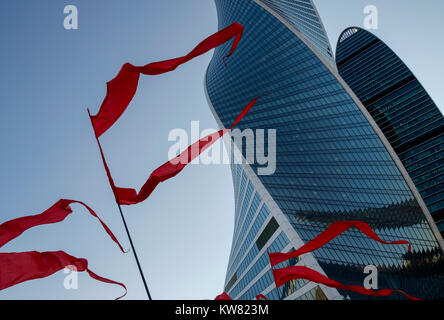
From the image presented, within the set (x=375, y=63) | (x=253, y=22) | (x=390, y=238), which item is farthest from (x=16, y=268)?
(x=375, y=63)

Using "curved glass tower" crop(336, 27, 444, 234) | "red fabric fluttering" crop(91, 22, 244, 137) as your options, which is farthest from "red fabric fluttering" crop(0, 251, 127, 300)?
"curved glass tower" crop(336, 27, 444, 234)

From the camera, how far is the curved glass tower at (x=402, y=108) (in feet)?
317

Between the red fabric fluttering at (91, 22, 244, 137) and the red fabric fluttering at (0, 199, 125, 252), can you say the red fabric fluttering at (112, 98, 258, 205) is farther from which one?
the red fabric fluttering at (91, 22, 244, 137)

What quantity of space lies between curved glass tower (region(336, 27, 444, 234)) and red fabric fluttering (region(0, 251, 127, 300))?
94.8m

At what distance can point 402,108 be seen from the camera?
115 meters

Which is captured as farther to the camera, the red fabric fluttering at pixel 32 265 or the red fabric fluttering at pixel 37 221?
the red fabric fluttering at pixel 37 221

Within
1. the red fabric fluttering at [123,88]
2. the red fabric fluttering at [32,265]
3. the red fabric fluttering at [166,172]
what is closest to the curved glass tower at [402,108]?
the red fabric fluttering at [166,172]

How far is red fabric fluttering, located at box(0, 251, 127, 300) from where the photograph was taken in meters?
5.34

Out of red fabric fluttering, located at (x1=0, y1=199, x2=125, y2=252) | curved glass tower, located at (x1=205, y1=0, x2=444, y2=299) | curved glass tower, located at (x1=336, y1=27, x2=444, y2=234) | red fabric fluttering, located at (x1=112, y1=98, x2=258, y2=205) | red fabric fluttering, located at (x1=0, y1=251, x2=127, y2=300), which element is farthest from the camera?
curved glass tower, located at (x1=336, y1=27, x2=444, y2=234)

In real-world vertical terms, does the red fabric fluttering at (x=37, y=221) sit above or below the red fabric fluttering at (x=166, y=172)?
below

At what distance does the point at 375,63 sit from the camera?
138 metres

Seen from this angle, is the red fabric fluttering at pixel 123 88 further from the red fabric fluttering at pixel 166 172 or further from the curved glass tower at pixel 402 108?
the curved glass tower at pixel 402 108

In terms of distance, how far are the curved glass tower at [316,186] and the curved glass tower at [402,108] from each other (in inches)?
991

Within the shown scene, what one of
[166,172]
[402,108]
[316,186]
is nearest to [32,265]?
[166,172]
